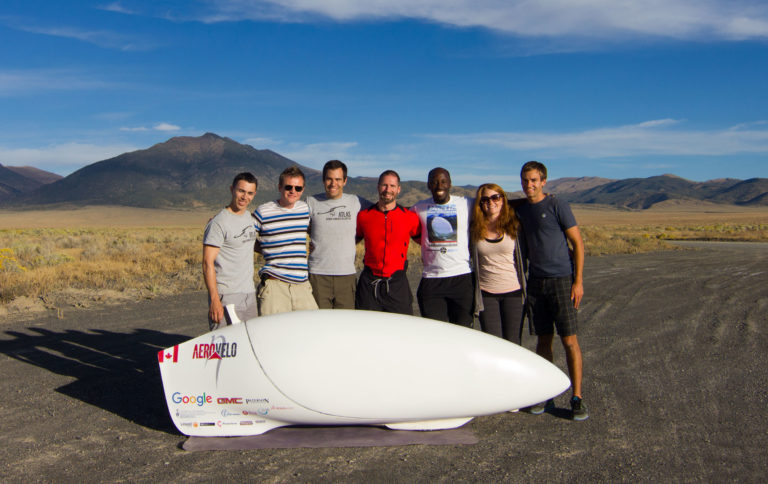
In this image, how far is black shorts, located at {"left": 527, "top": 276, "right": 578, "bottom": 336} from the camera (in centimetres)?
477

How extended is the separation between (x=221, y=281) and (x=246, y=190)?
0.84 m

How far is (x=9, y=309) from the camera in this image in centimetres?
999

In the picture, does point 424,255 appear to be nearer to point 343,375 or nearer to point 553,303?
point 553,303

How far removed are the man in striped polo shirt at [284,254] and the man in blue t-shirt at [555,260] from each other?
2.05m

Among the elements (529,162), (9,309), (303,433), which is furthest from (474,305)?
(9,309)

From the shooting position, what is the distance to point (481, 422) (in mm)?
4695

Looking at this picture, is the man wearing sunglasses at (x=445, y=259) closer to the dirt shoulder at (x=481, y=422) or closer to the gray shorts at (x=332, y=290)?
the gray shorts at (x=332, y=290)

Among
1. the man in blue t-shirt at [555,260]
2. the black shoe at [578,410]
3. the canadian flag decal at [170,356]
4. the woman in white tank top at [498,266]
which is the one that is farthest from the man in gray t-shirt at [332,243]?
the black shoe at [578,410]

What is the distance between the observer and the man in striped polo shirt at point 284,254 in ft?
16.1

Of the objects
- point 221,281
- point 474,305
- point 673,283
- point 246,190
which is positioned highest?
point 246,190

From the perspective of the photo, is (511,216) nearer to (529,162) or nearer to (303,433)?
(529,162)

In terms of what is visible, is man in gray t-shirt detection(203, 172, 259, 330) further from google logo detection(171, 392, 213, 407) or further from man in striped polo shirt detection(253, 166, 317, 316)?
google logo detection(171, 392, 213, 407)

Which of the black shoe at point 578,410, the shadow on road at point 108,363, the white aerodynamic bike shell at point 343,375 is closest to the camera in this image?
the white aerodynamic bike shell at point 343,375

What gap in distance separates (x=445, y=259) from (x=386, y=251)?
21.7 inches
